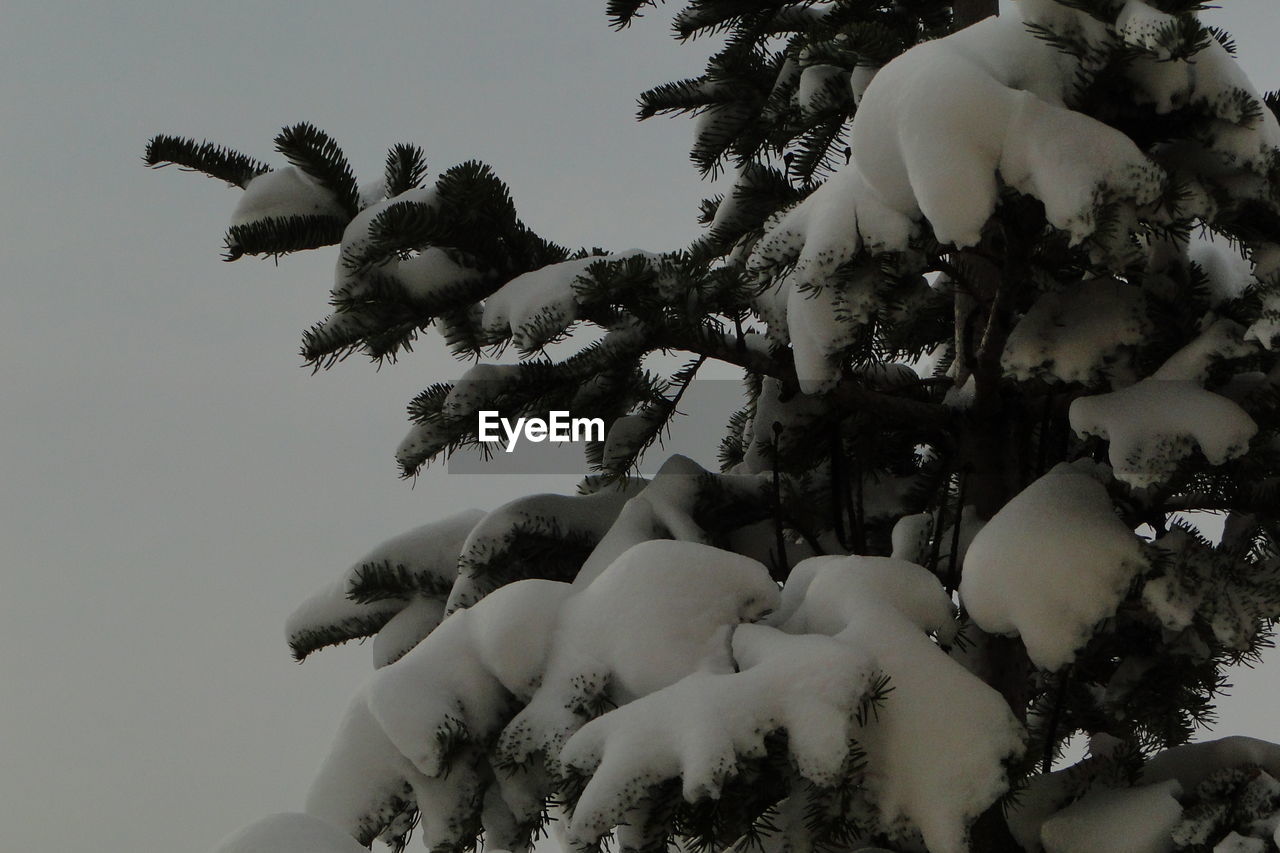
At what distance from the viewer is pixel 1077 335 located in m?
2.26

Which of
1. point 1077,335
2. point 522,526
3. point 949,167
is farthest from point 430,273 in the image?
point 1077,335

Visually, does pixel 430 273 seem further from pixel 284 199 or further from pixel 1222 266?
pixel 1222 266

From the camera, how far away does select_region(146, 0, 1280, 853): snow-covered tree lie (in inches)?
74.9

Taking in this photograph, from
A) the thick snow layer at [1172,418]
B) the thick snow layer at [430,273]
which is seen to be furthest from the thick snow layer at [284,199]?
the thick snow layer at [1172,418]

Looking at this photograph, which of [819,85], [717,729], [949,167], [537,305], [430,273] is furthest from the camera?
[819,85]

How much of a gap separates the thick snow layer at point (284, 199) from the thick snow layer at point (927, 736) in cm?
127

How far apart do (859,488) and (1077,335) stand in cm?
63

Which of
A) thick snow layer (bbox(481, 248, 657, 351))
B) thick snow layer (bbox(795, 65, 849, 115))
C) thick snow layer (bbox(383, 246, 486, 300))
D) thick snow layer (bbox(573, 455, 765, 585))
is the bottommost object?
thick snow layer (bbox(573, 455, 765, 585))

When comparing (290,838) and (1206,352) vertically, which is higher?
(1206,352)

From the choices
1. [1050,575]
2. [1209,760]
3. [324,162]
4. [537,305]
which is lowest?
[1209,760]

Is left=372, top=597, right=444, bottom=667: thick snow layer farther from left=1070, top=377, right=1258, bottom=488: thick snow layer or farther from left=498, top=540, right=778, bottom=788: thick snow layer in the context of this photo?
left=1070, top=377, right=1258, bottom=488: thick snow layer

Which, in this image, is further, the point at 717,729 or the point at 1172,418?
the point at 1172,418

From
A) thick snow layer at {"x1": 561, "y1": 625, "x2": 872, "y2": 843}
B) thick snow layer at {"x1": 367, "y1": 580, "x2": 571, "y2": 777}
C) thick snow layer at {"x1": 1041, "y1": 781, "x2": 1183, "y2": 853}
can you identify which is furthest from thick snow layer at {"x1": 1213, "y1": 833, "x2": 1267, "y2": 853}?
thick snow layer at {"x1": 367, "y1": 580, "x2": 571, "y2": 777}

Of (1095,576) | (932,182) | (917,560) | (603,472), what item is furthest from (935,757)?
(603,472)
